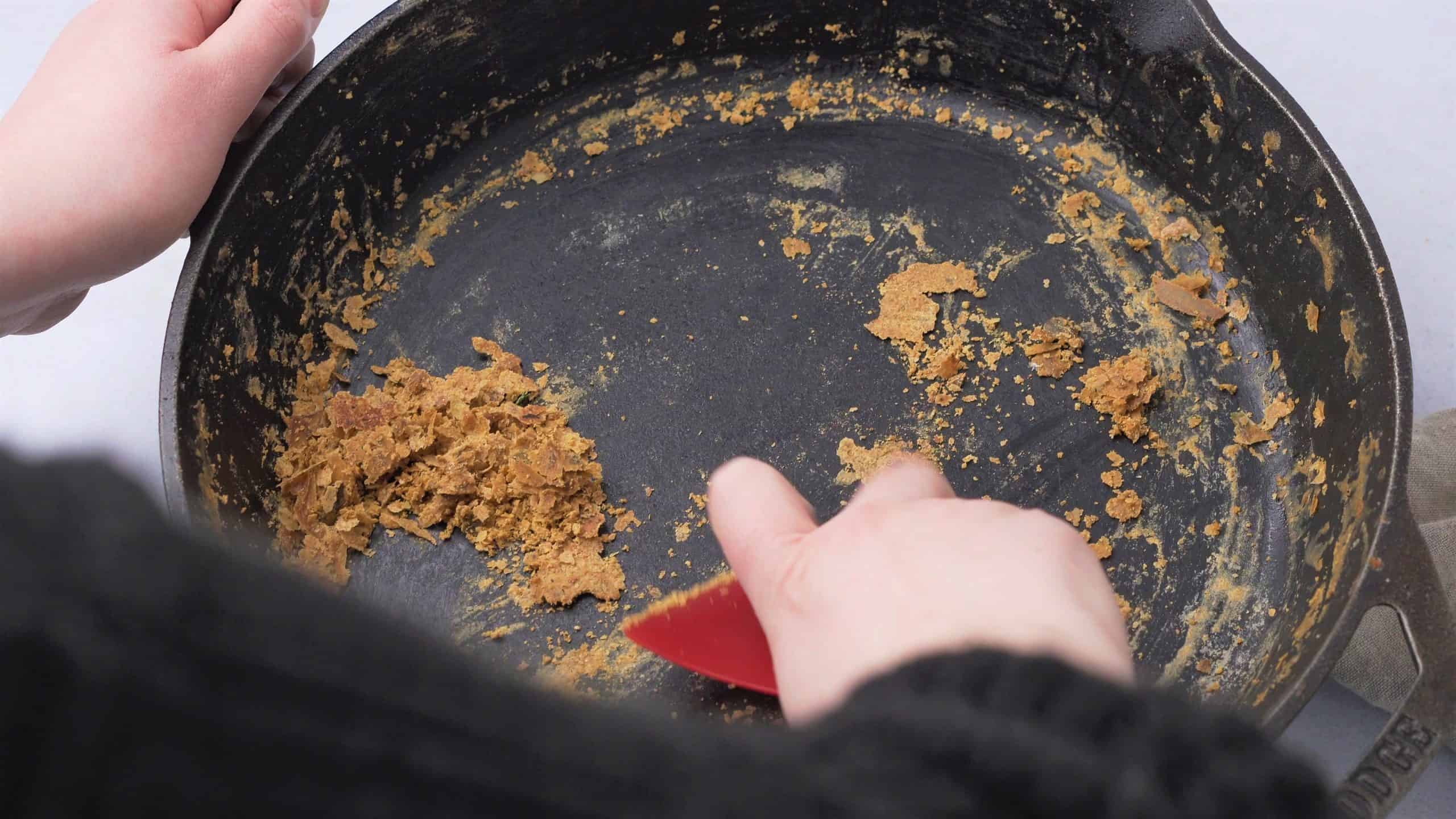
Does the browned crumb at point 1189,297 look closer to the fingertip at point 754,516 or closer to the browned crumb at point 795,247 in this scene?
the browned crumb at point 795,247

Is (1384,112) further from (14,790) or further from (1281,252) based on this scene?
(14,790)

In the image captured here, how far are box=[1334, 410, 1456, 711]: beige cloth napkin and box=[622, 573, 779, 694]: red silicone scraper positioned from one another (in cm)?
55

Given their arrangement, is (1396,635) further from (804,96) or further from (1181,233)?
(804,96)

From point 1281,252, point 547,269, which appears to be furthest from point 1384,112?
point 547,269

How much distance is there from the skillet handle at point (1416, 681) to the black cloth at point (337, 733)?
11.2 inches

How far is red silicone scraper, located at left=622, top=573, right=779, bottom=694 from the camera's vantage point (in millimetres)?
762

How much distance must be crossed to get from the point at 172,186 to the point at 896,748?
0.75 m

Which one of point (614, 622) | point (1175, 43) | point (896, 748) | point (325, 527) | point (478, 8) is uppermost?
point (478, 8)

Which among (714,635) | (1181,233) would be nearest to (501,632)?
(714,635)

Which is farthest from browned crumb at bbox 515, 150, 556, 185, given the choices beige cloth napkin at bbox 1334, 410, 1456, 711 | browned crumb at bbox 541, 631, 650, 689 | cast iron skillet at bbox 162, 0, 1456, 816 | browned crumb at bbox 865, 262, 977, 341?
beige cloth napkin at bbox 1334, 410, 1456, 711

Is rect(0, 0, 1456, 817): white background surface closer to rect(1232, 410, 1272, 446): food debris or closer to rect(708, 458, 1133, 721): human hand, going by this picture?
rect(1232, 410, 1272, 446): food debris

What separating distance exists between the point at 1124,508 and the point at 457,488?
1.94 feet

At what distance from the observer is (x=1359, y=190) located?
A: 111 cm

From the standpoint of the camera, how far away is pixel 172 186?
31.6 inches
